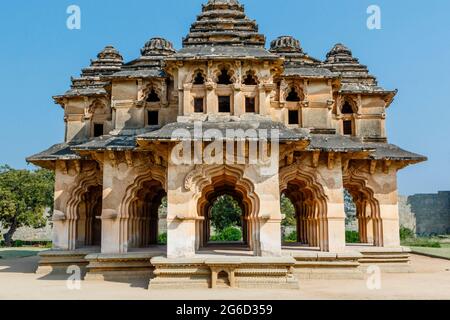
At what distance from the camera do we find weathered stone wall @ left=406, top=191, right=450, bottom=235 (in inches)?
1829

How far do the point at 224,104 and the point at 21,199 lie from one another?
28969 mm

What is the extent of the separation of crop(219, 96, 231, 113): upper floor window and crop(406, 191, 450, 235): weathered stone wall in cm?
3890

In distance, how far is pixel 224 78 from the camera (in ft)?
48.7

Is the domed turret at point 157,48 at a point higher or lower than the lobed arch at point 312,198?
higher

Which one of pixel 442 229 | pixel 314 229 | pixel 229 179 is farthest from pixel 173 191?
pixel 442 229

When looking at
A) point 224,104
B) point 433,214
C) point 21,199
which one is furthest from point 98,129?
point 433,214

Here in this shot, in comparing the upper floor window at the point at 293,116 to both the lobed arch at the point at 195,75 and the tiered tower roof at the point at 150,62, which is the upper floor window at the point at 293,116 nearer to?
the lobed arch at the point at 195,75

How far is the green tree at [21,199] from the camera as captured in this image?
36031 millimetres

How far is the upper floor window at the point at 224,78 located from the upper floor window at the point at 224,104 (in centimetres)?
53

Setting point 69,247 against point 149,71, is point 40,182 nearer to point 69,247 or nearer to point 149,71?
point 69,247

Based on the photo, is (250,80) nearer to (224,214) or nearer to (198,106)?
(198,106)

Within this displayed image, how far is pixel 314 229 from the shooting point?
56.5 ft

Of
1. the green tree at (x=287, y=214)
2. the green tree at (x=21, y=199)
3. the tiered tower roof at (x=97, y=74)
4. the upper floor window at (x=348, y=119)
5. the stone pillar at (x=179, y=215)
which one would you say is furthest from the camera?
the green tree at (x=287, y=214)

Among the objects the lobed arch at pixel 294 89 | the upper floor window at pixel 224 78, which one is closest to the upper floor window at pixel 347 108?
the lobed arch at pixel 294 89
